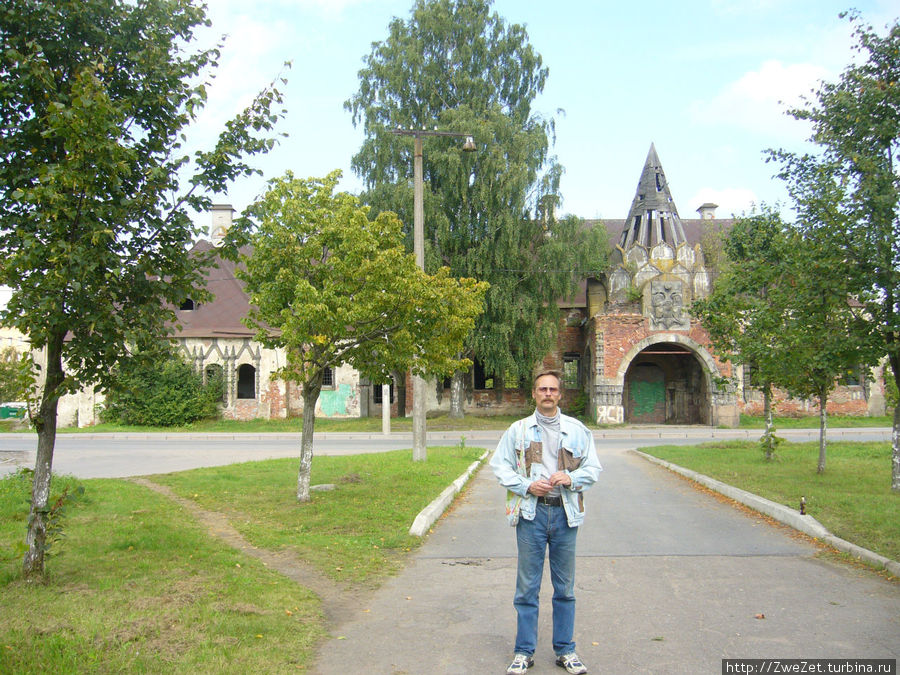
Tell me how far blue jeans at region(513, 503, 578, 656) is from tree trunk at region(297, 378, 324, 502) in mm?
6351

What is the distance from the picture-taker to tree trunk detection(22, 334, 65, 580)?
612cm

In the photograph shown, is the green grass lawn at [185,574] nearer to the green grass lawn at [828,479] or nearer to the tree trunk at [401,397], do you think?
the green grass lawn at [828,479]

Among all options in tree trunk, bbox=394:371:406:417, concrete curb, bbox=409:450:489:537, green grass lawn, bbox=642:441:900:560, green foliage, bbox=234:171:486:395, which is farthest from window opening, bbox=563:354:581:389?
green foliage, bbox=234:171:486:395

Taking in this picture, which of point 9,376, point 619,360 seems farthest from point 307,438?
point 619,360

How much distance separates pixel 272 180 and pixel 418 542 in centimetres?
602

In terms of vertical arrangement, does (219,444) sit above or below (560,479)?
below

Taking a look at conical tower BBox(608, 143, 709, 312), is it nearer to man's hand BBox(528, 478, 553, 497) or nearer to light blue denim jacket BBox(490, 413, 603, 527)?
light blue denim jacket BBox(490, 413, 603, 527)

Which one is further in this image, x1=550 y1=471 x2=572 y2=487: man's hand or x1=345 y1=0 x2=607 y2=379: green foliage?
x1=345 y1=0 x2=607 y2=379: green foliage

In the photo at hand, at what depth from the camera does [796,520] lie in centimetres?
927

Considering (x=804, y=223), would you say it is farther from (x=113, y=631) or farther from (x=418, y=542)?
(x=113, y=631)

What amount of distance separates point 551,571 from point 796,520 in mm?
5985

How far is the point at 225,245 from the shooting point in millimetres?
6910

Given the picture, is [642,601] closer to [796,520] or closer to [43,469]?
[796,520]

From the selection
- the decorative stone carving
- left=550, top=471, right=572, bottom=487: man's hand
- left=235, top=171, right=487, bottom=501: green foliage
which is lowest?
left=550, top=471, right=572, bottom=487: man's hand
